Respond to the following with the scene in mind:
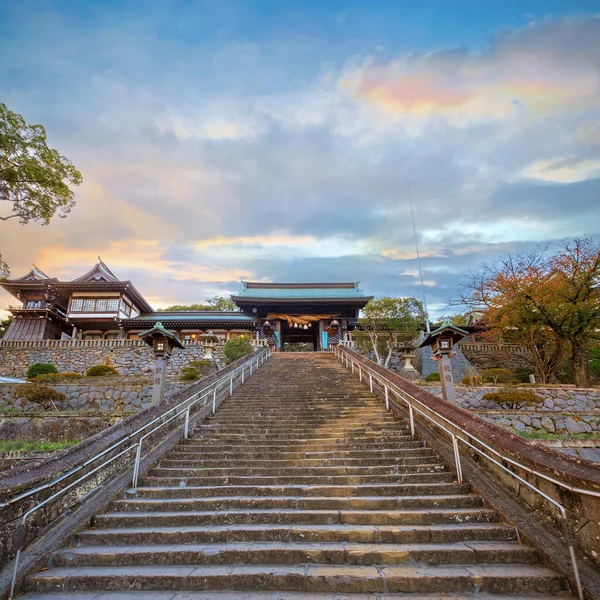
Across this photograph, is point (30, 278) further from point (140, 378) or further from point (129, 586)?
point (129, 586)

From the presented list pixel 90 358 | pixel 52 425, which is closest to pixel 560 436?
pixel 52 425

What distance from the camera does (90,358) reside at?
22.5m

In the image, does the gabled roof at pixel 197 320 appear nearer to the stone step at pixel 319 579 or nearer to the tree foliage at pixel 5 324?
the tree foliage at pixel 5 324

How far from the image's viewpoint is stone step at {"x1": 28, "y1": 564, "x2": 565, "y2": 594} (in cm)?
327

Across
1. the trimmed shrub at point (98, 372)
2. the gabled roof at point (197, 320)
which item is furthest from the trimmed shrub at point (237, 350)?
the gabled roof at point (197, 320)

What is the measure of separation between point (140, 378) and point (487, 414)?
44.9 ft

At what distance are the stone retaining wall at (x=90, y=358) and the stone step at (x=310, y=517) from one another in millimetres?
17356

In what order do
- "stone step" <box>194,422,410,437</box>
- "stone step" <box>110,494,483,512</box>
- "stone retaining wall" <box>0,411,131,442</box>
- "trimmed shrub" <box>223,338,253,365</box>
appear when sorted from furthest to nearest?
"trimmed shrub" <box>223,338,253,365</box> → "stone retaining wall" <box>0,411,131,442</box> → "stone step" <box>194,422,410,437</box> → "stone step" <box>110,494,483,512</box>

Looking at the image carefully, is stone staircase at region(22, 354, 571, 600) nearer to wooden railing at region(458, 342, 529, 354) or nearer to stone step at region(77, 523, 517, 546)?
stone step at region(77, 523, 517, 546)

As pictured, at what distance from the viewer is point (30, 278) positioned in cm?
3034

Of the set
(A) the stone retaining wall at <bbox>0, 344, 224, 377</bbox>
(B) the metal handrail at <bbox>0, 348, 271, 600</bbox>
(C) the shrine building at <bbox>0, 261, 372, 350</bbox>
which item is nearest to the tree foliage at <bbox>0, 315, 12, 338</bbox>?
(C) the shrine building at <bbox>0, 261, 372, 350</bbox>

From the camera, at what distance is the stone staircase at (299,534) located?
131 inches

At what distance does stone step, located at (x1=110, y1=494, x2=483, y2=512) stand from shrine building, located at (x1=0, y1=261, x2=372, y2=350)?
23.5 m

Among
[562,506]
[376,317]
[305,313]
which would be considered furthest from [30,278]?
[562,506]
